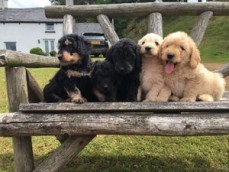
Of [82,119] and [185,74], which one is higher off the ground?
[185,74]

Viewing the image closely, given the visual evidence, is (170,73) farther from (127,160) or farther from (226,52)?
(226,52)

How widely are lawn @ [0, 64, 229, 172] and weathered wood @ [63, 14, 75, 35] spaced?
4.98 ft

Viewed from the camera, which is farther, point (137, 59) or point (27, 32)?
point (27, 32)

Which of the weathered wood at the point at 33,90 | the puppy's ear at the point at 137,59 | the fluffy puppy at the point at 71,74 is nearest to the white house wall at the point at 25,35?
the weathered wood at the point at 33,90

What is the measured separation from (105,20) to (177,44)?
1.76 meters

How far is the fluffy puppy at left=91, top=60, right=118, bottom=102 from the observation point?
11.4ft

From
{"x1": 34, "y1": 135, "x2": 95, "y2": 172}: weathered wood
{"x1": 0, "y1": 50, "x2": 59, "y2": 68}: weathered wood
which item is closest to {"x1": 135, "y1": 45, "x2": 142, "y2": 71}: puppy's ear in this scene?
{"x1": 34, "y1": 135, "x2": 95, "y2": 172}: weathered wood

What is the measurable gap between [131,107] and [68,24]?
7.27 ft

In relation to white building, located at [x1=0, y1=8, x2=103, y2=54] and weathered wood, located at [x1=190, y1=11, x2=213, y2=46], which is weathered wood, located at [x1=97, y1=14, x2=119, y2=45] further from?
white building, located at [x1=0, y1=8, x2=103, y2=54]

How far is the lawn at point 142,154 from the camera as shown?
458cm

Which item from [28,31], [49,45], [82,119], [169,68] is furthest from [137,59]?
[28,31]

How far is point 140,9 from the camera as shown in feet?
15.8

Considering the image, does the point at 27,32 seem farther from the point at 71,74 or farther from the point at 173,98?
the point at 173,98

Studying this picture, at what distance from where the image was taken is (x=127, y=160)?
473cm
